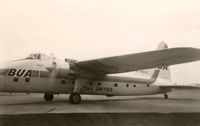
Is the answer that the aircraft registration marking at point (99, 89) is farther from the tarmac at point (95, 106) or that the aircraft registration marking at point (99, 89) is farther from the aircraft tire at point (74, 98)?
the aircraft tire at point (74, 98)

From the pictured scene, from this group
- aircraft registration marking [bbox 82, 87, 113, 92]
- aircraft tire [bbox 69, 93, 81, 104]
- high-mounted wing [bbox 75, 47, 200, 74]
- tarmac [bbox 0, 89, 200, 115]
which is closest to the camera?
tarmac [bbox 0, 89, 200, 115]

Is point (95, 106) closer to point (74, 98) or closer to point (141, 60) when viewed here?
point (74, 98)

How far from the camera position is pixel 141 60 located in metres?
12.0

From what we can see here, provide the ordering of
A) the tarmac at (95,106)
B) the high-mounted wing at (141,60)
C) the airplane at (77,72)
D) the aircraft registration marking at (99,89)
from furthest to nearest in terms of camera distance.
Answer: the aircraft registration marking at (99,89)
the airplane at (77,72)
the high-mounted wing at (141,60)
the tarmac at (95,106)

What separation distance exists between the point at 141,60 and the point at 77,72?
346 centimetres

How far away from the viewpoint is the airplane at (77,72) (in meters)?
11.5

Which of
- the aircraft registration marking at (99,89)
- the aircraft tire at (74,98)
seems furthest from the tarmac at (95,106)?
the aircraft registration marking at (99,89)

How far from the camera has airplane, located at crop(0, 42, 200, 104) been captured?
37.6 feet

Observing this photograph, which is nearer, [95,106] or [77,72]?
[95,106]

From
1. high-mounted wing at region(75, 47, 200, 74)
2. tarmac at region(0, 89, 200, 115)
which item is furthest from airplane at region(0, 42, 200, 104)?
tarmac at region(0, 89, 200, 115)

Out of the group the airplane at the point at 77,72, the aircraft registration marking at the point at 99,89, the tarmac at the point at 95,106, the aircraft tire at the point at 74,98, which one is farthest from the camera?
the aircraft registration marking at the point at 99,89

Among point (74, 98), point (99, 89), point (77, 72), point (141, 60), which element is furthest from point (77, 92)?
point (141, 60)

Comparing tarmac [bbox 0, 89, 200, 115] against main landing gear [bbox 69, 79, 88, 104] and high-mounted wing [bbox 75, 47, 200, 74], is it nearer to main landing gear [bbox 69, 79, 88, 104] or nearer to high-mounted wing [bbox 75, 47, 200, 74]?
main landing gear [bbox 69, 79, 88, 104]

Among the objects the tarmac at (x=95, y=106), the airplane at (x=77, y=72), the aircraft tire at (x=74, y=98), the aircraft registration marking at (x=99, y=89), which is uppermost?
the airplane at (x=77, y=72)
